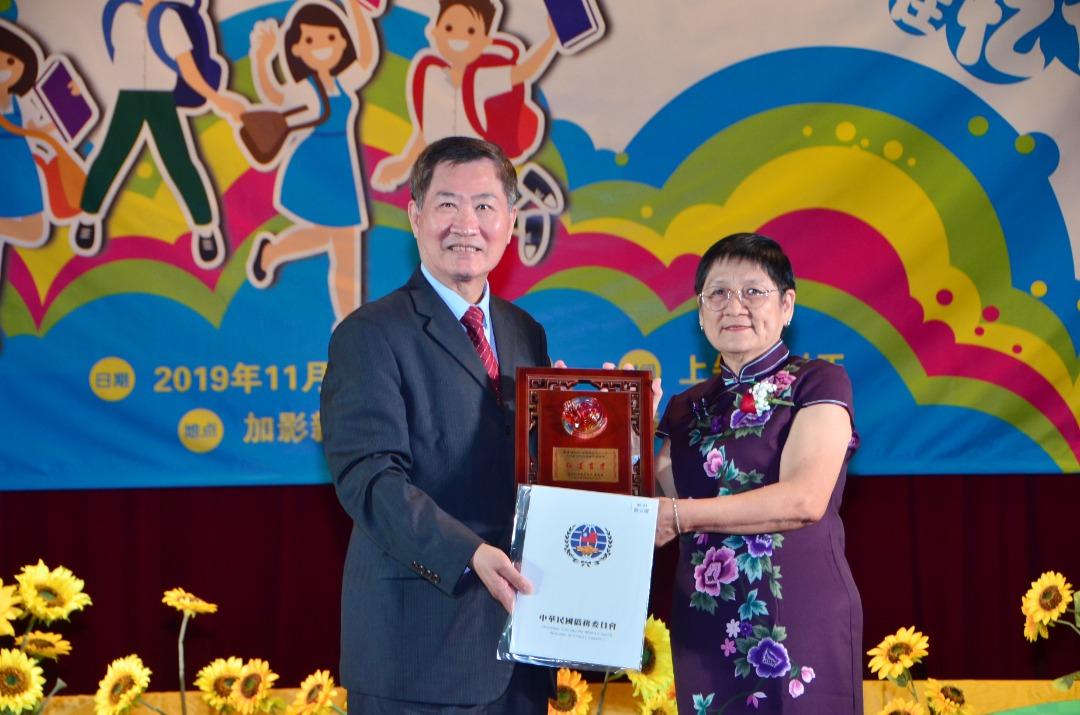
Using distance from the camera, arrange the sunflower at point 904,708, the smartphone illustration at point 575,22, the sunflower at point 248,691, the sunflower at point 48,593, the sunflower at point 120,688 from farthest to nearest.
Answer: the smartphone illustration at point 575,22 < the sunflower at point 904,708 < the sunflower at point 248,691 < the sunflower at point 120,688 < the sunflower at point 48,593

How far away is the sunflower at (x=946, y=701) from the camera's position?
8.05 ft

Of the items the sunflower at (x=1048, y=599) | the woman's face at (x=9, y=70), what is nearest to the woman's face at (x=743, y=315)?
the sunflower at (x=1048, y=599)

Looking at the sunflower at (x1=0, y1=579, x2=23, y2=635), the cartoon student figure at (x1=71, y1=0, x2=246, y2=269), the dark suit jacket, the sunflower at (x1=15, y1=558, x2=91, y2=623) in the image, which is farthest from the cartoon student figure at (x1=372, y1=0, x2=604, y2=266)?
the sunflower at (x1=0, y1=579, x2=23, y2=635)

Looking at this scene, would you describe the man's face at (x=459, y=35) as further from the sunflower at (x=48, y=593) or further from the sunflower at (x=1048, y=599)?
the sunflower at (x=1048, y=599)

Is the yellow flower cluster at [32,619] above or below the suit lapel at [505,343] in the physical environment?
below

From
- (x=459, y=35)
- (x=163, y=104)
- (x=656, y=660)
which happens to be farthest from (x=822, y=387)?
(x=163, y=104)

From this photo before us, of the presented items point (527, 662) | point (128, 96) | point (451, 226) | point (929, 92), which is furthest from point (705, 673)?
point (128, 96)

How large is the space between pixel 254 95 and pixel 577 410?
5.48 feet

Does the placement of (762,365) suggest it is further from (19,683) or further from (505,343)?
(19,683)

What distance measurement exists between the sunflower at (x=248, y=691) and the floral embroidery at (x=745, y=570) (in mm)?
968

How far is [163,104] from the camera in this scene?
2.96 m

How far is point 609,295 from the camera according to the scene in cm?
302

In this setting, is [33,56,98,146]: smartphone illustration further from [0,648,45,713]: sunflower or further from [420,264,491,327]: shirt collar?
[0,648,45,713]: sunflower

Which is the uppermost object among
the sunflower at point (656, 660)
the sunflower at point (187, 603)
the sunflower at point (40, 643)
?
the sunflower at point (187, 603)
